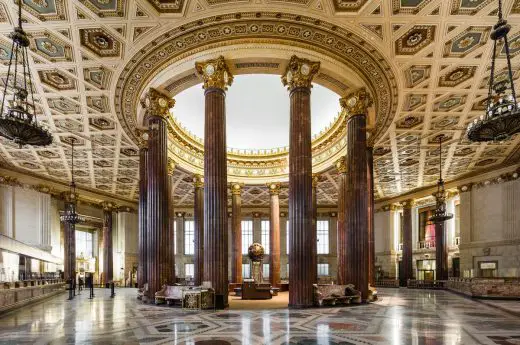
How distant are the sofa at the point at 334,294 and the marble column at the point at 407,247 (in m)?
17.7

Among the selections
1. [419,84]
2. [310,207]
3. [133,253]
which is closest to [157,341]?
[310,207]

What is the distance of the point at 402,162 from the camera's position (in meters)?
23.5

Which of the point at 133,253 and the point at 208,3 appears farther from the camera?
the point at 133,253

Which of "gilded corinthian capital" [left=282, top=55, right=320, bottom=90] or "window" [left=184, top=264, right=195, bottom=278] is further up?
"gilded corinthian capital" [left=282, top=55, right=320, bottom=90]

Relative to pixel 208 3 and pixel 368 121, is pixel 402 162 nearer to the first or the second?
pixel 368 121

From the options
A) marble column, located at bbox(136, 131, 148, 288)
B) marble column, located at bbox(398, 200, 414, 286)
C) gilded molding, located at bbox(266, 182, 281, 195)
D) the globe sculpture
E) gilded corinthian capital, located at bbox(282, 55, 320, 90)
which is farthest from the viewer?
marble column, located at bbox(398, 200, 414, 286)

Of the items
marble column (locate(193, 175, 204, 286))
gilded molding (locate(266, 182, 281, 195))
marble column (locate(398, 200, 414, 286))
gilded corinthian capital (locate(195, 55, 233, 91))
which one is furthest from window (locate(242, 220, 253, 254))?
gilded corinthian capital (locate(195, 55, 233, 91))

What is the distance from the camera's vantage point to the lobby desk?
11688 millimetres

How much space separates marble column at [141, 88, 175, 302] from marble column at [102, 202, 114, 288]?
18.0 m

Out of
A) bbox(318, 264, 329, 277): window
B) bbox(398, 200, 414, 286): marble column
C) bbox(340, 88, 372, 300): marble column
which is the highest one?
bbox(340, 88, 372, 300): marble column

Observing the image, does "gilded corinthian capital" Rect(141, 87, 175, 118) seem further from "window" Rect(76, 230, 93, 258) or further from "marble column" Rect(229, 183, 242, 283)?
"window" Rect(76, 230, 93, 258)

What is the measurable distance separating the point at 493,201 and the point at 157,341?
2363cm

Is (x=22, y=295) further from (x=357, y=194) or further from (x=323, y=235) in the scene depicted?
(x=323, y=235)

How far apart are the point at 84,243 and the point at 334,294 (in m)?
26.4
